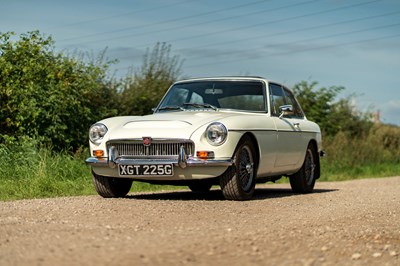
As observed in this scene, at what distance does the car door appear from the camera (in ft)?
37.4

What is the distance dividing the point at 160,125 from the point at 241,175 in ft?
3.90

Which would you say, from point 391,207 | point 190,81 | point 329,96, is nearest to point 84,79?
point 190,81

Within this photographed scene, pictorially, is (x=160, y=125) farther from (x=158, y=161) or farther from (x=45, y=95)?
(x=45, y=95)

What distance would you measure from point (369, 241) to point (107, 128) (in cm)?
433

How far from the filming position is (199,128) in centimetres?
988

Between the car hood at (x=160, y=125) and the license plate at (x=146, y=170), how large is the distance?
35 centimetres

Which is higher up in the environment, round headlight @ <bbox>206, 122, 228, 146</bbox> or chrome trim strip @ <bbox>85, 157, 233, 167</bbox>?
round headlight @ <bbox>206, 122, 228, 146</bbox>

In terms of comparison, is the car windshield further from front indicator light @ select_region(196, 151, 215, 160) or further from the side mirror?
front indicator light @ select_region(196, 151, 215, 160)

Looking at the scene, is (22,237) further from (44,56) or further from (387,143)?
(387,143)

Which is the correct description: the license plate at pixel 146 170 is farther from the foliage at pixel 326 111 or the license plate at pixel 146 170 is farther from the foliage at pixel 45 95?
the foliage at pixel 326 111

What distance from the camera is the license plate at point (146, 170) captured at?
982 centimetres

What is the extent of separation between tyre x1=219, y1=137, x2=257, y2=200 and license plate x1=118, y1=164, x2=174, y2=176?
70 cm

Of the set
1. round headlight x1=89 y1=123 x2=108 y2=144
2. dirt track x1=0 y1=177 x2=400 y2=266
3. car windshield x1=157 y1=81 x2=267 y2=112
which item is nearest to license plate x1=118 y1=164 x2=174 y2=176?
dirt track x1=0 y1=177 x2=400 y2=266

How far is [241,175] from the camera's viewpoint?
10.3 m
